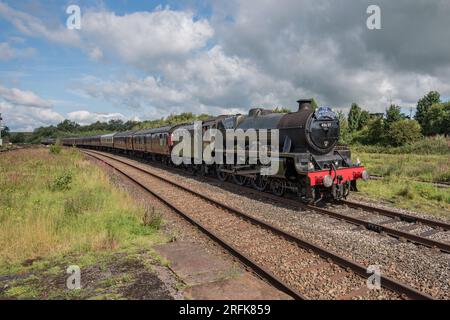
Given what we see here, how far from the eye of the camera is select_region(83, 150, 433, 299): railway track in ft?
16.5

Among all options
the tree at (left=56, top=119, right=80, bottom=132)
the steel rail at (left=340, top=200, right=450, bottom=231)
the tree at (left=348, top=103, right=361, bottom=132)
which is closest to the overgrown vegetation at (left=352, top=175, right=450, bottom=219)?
the steel rail at (left=340, top=200, right=450, bottom=231)

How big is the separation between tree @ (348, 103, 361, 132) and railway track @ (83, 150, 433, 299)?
209 ft

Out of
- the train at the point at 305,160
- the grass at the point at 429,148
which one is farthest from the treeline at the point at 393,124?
the train at the point at 305,160

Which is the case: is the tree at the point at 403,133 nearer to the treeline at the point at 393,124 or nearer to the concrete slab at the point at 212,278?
the treeline at the point at 393,124

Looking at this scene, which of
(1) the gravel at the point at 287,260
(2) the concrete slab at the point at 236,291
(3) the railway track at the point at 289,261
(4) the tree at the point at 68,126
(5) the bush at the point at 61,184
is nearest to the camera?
(2) the concrete slab at the point at 236,291

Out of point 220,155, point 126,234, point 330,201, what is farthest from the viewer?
point 220,155

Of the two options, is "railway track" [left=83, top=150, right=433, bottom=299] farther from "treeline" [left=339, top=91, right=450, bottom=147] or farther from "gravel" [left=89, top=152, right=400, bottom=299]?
"treeline" [left=339, top=91, right=450, bottom=147]

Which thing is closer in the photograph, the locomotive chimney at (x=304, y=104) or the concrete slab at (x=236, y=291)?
the concrete slab at (x=236, y=291)

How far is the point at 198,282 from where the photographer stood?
5328 millimetres

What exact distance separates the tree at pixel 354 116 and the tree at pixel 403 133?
20.2 m

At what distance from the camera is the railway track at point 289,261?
16.5 ft
